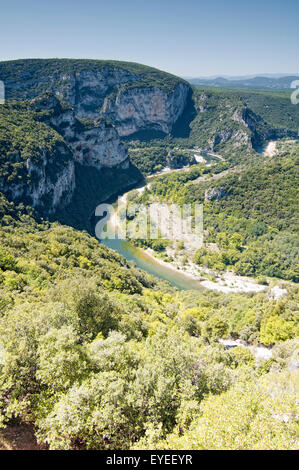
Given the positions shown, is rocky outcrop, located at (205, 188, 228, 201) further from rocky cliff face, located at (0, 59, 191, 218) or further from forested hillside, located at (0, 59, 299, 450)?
rocky cliff face, located at (0, 59, 191, 218)

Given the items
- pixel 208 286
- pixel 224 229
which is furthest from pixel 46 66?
pixel 208 286

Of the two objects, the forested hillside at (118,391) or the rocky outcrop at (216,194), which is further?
the rocky outcrop at (216,194)

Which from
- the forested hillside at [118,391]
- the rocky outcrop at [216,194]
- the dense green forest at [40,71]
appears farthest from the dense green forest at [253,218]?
the dense green forest at [40,71]

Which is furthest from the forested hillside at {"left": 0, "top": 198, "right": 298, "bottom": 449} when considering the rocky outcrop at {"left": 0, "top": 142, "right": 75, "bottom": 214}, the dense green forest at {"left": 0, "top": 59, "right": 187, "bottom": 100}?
the dense green forest at {"left": 0, "top": 59, "right": 187, "bottom": 100}

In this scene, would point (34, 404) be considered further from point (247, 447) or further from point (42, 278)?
point (42, 278)

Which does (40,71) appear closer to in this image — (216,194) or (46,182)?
(46,182)

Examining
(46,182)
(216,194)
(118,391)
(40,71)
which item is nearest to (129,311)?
(118,391)

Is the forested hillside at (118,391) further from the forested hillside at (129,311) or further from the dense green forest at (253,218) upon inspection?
the dense green forest at (253,218)

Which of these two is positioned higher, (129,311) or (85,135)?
(85,135)

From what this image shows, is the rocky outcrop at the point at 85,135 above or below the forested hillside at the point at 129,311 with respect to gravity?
above

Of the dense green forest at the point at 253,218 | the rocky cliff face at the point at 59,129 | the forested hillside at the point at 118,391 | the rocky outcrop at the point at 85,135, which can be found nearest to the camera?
the forested hillside at the point at 118,391

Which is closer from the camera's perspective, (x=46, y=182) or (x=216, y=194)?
(x=46, y=182)

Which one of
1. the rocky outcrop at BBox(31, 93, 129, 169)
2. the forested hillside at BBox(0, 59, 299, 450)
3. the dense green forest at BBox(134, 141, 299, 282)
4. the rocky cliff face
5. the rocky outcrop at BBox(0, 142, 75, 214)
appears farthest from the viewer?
the rocky outcrop at BBox(31, 93, 129, 169)
